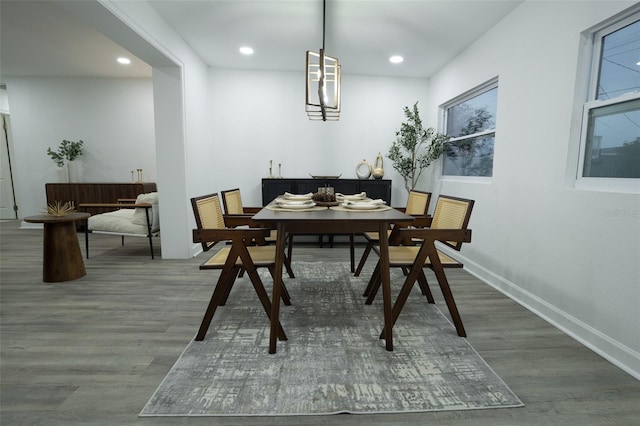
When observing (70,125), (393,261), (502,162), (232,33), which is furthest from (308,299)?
(70,125)

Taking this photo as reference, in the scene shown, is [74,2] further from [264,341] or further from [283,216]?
[264,341]

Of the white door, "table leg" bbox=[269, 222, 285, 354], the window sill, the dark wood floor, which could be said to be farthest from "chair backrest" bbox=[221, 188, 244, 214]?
the white door

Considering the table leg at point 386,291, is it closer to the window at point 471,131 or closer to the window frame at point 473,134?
the window frame at point 473,134

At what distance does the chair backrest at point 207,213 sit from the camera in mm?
1894

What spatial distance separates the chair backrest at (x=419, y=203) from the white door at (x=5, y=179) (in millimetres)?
7901

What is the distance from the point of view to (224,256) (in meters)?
2.08

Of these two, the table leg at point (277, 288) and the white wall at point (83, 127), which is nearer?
the table leg at point (277, 288)

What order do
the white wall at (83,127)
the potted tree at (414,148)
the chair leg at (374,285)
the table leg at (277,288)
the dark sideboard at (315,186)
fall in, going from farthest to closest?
the white wall at (83,127) → the dark sideboard at (315,186) → the potted tree at (414,148) → the chair leg at (374,285) → the table leg at (277,288)

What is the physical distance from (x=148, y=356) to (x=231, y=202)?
53.8 inches

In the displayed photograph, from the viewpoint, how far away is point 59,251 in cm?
281

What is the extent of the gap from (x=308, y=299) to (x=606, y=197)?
2.15 meters

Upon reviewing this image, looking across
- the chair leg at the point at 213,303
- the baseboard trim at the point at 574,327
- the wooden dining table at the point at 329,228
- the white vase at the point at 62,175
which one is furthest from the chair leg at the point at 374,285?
the white vase at the point at 62,175

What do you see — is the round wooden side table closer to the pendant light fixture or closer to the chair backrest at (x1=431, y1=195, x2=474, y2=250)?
the pendant light fixture

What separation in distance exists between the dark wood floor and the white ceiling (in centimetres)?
260
